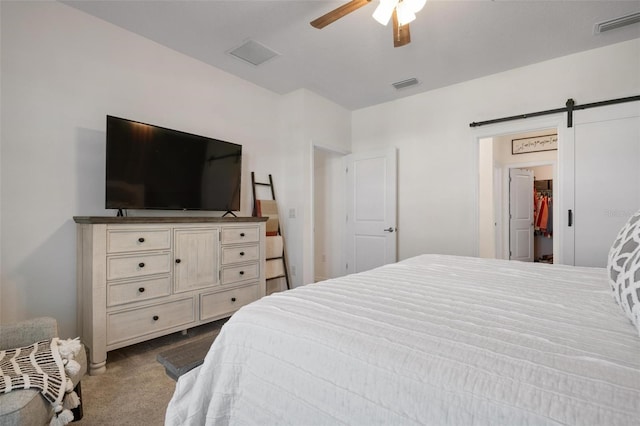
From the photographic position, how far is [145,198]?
252cm

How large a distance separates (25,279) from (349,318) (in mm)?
2522

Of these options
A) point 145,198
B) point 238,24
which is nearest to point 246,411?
point 145,198

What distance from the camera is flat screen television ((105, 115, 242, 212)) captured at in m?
2.37

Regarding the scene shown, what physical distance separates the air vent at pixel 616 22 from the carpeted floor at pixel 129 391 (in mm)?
3843

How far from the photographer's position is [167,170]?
2.67 m

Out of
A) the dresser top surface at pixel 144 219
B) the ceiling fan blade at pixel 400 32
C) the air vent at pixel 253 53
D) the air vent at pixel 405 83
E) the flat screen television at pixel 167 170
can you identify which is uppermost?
the air vent at pixel 253 53

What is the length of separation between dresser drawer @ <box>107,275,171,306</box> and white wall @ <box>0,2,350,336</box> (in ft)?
1.73

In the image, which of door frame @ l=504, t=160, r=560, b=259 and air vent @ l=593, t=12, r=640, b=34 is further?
door frame @ l=504, t=160, r=560, b=259

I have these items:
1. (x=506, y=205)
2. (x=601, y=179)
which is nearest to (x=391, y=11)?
(x=601, y=179)

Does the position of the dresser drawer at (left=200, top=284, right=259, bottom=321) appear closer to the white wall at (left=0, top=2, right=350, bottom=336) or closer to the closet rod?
the white wall at (left=0, top=2, right=350, bottom=336)

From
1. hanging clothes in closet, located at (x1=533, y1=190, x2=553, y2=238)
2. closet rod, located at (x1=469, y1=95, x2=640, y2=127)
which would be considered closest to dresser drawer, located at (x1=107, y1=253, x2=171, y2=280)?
closet rod, located at (x1=469, y1=95, x2=640, y2=127)

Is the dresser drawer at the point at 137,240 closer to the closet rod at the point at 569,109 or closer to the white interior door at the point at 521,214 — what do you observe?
the closet rod at the point at 569,109

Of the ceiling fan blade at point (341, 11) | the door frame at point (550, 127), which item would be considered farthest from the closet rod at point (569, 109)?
the ceiling fan blade at point (341, 11)

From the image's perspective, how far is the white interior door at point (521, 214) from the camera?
536 centimetres
